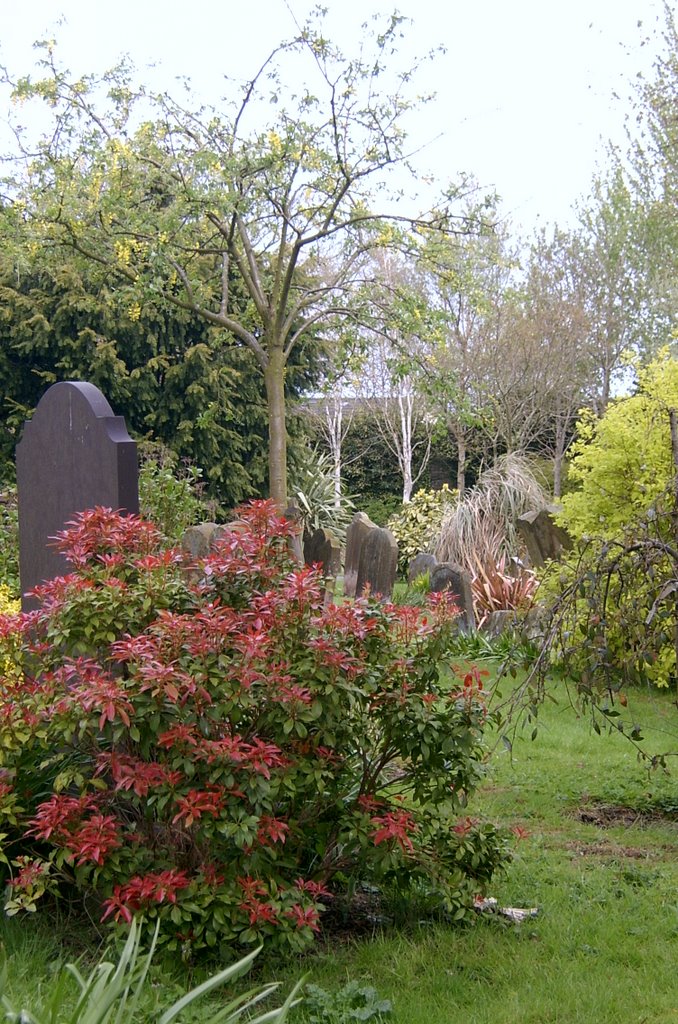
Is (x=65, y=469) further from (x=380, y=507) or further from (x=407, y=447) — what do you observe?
(x=380, y=507)

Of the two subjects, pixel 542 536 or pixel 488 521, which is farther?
pixel 488 521

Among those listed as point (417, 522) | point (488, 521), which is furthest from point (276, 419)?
point (417, 522)

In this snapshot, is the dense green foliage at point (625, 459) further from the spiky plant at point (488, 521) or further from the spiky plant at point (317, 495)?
the spiky plant at point (317, 495)

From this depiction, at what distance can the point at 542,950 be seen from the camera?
3.73 meters

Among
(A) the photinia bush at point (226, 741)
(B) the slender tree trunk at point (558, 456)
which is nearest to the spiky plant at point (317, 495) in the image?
(B) the slender tree trunk at point (558, 456)

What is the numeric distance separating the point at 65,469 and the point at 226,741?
2249 millimetres

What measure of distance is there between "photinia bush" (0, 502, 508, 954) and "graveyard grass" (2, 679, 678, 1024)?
187 mm

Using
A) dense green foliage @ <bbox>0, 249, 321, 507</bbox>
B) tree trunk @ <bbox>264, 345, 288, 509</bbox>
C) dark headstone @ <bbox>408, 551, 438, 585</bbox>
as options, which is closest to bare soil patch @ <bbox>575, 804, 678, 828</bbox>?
dark headstone @ <bbox>408, 551, 438, 585</bbox>

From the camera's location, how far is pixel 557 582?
659 centimetres

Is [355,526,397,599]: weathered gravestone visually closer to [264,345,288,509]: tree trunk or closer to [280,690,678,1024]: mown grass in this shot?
[264,345,288,509]: tree trunk

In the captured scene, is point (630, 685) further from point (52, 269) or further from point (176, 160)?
point (52, 269)

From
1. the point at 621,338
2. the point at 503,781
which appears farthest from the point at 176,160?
the point at 621,338

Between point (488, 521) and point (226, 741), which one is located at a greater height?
point (226, 741)

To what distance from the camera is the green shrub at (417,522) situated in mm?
17047
